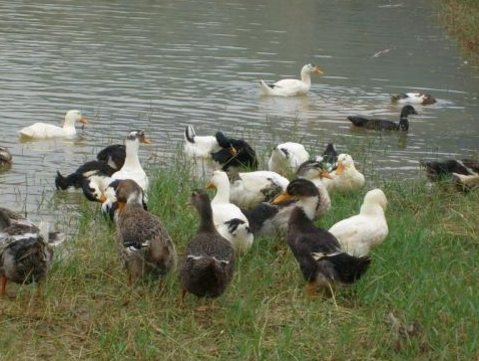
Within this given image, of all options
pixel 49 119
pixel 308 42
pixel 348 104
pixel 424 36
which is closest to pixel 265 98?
pixel 348 104

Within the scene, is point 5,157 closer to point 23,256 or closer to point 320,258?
point 23,256

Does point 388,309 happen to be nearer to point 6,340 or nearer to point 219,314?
point 219,314

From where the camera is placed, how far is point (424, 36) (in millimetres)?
27016

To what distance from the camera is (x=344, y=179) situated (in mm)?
10516

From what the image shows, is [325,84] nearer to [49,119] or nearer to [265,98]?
[265,98]

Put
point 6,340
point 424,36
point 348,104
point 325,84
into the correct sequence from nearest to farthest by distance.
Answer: point 6,340 < point 348,104 < point 325,84 < point 424,36

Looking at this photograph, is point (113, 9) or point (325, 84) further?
point (113, 9)

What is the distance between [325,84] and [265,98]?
7.79 ft

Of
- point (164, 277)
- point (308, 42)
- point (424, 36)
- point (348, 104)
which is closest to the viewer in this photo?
point (164, 277)

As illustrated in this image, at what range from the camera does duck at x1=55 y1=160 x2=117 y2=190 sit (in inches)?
433

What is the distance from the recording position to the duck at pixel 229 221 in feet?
25.8

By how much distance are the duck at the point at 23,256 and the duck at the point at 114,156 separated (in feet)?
15.0

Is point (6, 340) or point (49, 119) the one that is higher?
point (6, 340)

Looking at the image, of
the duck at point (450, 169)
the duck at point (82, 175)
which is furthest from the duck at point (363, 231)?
the duck at point (82, 175)
